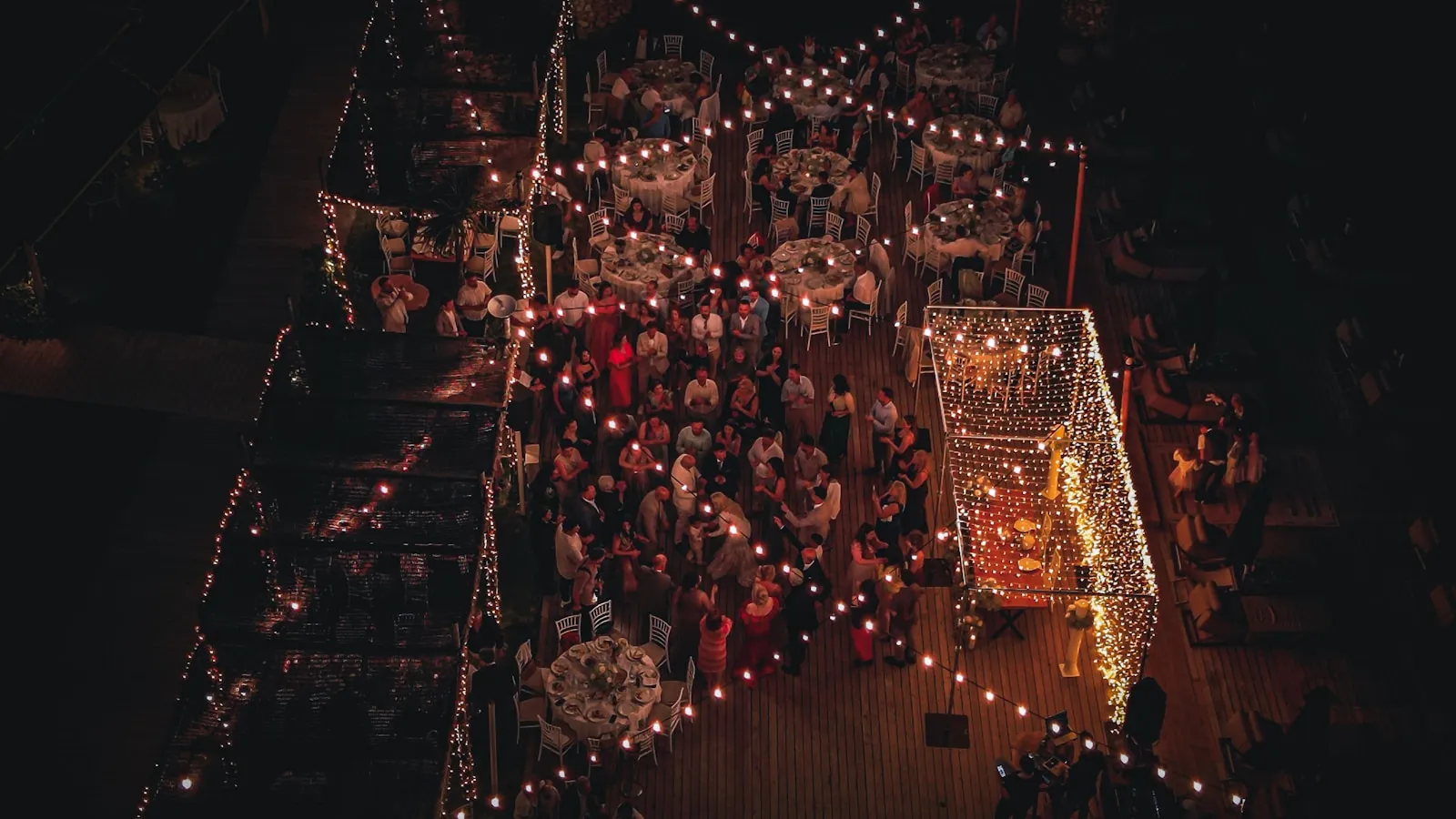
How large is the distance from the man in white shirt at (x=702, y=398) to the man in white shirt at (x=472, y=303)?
236 centimetres

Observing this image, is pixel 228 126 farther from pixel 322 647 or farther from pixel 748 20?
pixel 322 647

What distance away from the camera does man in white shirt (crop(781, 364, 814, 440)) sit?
52.3 feet

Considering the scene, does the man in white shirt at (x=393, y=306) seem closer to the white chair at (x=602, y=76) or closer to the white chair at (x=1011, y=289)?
the white chair at (x=602, y=76)

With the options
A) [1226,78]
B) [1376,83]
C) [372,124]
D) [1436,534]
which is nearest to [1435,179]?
[1376,83]

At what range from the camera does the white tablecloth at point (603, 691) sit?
12.8m

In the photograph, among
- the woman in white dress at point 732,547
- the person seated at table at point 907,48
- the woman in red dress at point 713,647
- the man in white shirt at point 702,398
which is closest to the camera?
the woman in red dress at point 713,647

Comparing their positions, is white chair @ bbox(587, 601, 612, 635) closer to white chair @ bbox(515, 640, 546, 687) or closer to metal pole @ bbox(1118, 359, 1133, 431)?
white chair @ bbox(515, 640, 546, 687)

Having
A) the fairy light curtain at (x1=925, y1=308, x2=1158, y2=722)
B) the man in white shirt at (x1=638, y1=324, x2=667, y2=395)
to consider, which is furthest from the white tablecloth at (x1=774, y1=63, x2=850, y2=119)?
the fairy light curtain at (x1=925, y1=308, x2=1158, y2=722)

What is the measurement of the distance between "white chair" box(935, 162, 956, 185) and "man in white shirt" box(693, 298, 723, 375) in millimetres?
4269

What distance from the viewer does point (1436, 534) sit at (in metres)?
15.0

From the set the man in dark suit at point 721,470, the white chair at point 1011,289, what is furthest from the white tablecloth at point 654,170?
the man in dark suit at point 721,470

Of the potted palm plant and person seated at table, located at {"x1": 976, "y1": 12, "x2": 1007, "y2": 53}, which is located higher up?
the potted palm plant

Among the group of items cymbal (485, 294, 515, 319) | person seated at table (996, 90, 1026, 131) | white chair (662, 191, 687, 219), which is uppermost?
person seated at table (996, 90, 1026, 131)

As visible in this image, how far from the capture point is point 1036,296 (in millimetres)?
17141
